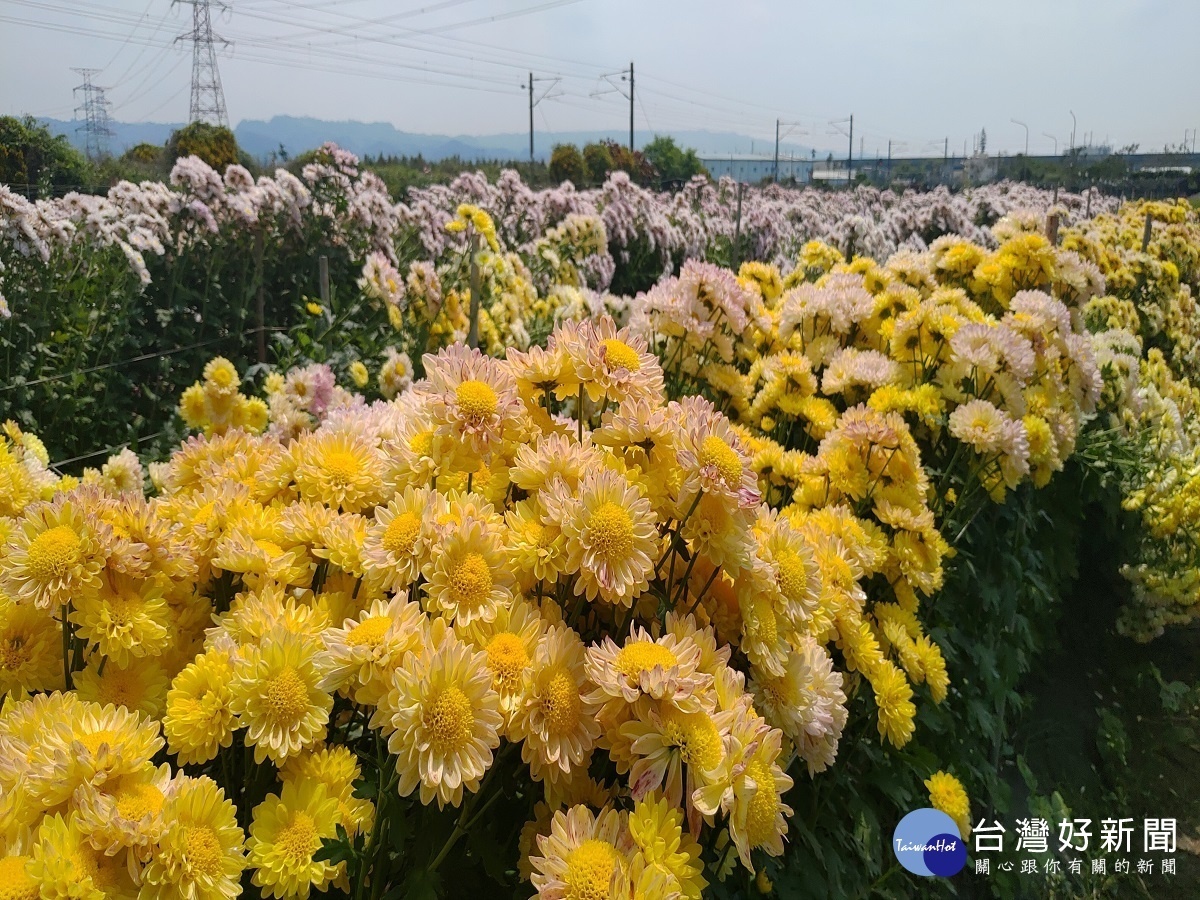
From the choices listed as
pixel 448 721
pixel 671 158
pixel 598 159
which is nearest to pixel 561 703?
pixel 448 721

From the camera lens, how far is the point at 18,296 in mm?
4109

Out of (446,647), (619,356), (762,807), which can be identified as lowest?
(762,807)

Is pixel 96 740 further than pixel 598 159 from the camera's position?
No

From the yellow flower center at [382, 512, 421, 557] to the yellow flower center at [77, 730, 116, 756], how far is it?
32 cm

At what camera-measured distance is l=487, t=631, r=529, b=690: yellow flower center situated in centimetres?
84

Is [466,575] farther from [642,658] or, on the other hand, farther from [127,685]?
[127,685]

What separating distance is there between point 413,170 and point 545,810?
2621 centimetres

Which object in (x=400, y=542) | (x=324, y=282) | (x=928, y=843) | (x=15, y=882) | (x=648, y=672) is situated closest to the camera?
(x=15, y=882)

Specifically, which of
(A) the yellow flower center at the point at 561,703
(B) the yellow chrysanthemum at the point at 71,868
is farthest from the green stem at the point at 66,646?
(A) the yellow flower center at the point at 561,703

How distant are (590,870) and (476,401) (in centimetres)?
53

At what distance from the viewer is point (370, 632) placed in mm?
842

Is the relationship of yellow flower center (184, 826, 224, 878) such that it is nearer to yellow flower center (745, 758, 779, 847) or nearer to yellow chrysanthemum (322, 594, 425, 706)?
yellow chrysanthemum (322, 594, 425, 706)

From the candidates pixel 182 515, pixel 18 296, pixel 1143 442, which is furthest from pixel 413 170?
pixel 182 515

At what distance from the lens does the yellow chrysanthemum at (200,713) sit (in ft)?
2.83
